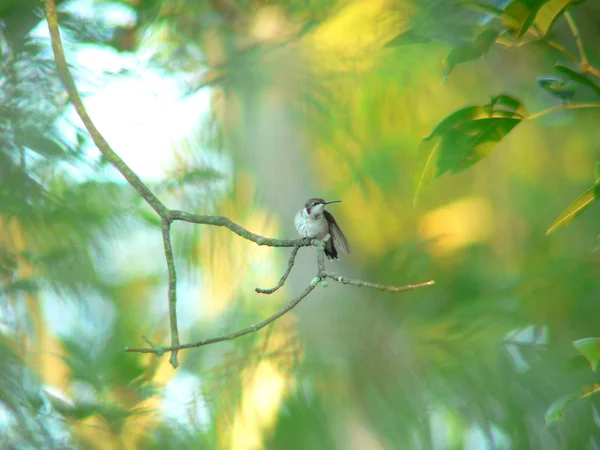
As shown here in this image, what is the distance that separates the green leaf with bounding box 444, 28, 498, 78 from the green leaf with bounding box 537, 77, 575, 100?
194 mm

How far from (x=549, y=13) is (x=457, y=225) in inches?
91.8

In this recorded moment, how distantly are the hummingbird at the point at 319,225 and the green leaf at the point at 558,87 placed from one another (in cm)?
141

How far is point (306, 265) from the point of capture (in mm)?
3051

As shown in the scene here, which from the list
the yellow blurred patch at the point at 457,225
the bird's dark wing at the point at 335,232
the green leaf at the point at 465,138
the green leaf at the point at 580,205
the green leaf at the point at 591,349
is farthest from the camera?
the yellow blurred patch at the point at 457,225

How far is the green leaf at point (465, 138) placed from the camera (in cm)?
130

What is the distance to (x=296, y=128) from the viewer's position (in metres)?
3.40

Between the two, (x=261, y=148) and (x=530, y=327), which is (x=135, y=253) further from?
(x=530, y=327)

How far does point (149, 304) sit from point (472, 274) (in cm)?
200

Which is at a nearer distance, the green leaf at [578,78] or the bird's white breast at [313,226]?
the green leaf at [578,78]

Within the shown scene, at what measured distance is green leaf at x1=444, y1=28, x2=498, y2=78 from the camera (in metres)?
1.26

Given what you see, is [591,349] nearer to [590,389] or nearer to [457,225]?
[590,389]

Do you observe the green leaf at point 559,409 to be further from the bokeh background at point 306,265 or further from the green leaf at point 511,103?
the bokeh background at point 306,265

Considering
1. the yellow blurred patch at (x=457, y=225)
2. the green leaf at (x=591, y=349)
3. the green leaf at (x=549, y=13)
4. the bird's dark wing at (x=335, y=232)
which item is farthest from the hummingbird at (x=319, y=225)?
the green leaf at (x=591, y=349)

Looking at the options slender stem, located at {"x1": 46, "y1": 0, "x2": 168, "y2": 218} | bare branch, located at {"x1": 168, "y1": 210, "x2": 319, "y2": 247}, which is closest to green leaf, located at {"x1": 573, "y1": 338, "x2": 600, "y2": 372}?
bare branch, located at {"x1": 168, "y1": 210, "x2": 319, "y2": 247}
